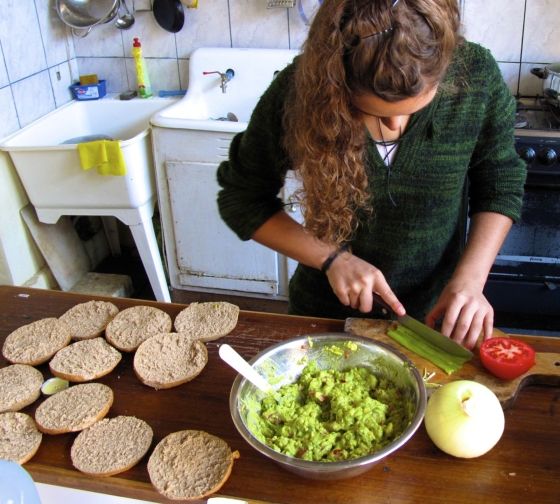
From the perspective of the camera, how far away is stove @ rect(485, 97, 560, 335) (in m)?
1.92

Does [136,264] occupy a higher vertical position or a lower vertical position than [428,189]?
lower

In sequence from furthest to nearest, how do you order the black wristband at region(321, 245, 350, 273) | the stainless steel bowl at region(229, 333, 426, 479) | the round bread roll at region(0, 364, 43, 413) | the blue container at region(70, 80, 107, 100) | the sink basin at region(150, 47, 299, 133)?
1. the blue container at region(70, 80, 107, 100)
2. the sink basin at region(150, 47, 299, 133)
3. the black wristband at region(321, 245, 350, 273)
4. the round bread roll at region(0, 364, 43, 413)
5. the stainless steel bowl at region(229, 333, 426, 479)

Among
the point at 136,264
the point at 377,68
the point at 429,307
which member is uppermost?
the point at 377,68

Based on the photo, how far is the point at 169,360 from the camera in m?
1.06

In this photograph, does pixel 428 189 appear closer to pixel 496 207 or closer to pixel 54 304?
pixel 496 207

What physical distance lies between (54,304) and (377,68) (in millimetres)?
852

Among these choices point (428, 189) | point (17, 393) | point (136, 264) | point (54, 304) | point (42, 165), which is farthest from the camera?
point (136, 264)

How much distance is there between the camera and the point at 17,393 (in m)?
1.01

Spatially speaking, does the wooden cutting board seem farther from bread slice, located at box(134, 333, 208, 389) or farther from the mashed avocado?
bread slice, located at box(134, 333, 208, 389)

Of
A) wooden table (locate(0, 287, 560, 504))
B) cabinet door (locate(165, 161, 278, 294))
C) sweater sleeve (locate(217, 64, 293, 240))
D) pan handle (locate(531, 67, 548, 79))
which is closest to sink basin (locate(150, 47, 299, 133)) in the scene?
cabinet door (locate(165, 161, 278, 294))

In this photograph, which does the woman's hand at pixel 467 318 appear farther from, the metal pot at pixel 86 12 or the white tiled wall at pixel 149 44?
the metal pot at pixel 86 12

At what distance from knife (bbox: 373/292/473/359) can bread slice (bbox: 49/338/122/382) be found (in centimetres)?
50

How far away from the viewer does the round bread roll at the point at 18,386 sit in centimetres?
100

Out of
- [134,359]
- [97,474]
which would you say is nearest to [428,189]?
[134,359]
